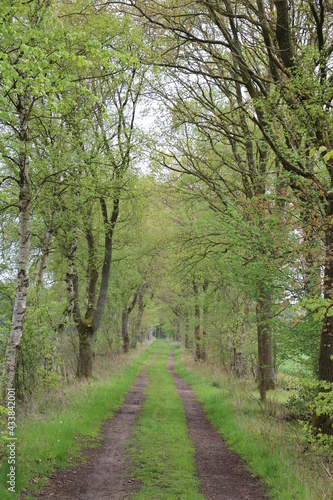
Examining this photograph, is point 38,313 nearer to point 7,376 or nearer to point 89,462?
point 7,376

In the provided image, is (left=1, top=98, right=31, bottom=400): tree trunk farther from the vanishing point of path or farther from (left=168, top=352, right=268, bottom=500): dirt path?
(left=168, top=352, right=268, bottom=500): dirt path

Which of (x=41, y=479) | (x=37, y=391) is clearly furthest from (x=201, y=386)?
(x=41, y=479)

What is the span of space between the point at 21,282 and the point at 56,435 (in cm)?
326

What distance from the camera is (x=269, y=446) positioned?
287 inches

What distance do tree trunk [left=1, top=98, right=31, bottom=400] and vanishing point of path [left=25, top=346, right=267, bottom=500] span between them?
2.37 meters

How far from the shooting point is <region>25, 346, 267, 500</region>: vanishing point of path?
19.0 feet

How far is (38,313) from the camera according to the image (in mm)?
9852

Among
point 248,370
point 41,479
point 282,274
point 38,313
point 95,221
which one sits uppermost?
point 95,221

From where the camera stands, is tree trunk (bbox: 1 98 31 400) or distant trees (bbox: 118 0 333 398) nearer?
distant trees (bbox: 118 0 333 398)

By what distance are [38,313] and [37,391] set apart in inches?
88.8

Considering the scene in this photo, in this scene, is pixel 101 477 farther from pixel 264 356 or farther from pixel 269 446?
pixel 264 356

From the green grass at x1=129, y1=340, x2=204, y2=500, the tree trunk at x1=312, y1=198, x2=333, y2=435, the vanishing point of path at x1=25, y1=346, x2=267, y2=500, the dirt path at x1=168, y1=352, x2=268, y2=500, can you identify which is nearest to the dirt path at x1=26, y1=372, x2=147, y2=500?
the vanishing point of path at x1=25, y1=346, x2=267, y2=500

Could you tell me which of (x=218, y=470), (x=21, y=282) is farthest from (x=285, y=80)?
(x=218, y=470)

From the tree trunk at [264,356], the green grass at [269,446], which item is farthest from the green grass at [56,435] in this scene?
the tree trunk at [264,356]
